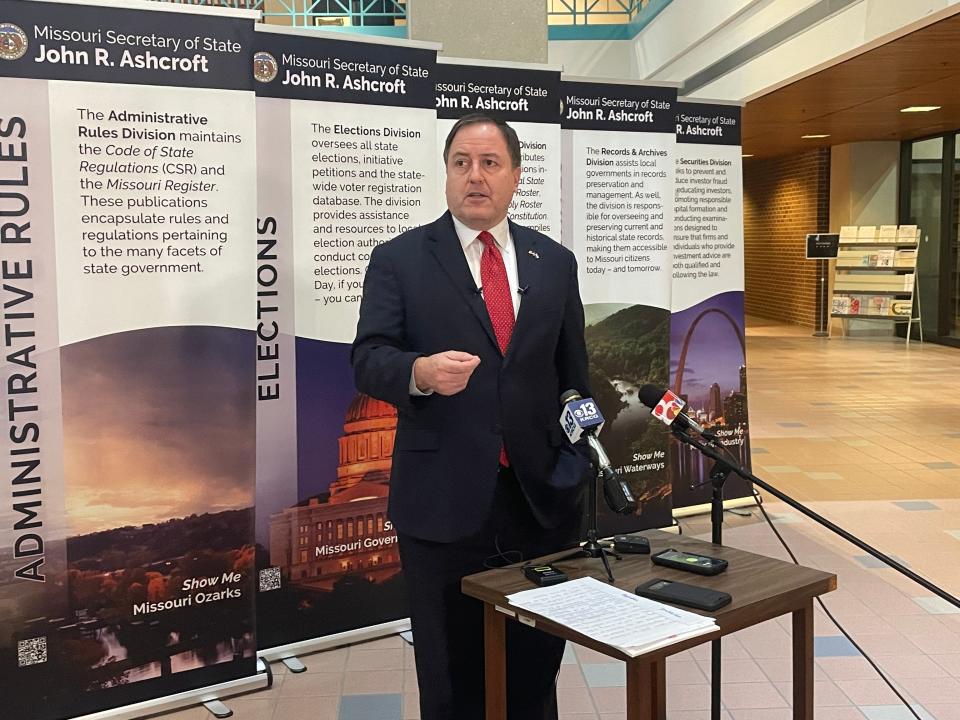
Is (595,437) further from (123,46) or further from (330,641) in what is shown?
(330,641)

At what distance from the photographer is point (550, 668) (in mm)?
2316

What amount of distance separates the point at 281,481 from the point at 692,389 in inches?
99.3

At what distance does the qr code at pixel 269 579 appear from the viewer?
3.46m

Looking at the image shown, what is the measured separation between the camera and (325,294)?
351 cm

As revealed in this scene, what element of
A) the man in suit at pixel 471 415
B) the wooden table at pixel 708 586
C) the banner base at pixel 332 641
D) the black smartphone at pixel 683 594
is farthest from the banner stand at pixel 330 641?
the black smartphone at pixel 683 594

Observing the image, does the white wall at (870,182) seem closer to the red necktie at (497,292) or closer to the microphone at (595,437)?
the red necktie at (497,292)

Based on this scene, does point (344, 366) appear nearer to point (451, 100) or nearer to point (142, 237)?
point (142, 237)

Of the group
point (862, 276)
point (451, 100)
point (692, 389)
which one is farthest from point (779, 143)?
point (451, 100)

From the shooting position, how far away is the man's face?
214 cm

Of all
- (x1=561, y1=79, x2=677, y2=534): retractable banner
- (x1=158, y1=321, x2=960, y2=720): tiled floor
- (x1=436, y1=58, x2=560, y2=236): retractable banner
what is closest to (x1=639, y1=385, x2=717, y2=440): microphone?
(x1=158, y1=321, x2=960, y2=720): tiled floor

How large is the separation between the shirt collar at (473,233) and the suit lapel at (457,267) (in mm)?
14

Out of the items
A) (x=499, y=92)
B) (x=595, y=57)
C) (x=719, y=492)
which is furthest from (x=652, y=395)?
(x=595, y=57)

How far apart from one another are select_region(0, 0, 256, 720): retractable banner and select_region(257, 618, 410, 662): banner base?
0.30 metres

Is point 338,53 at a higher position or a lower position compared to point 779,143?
lower
